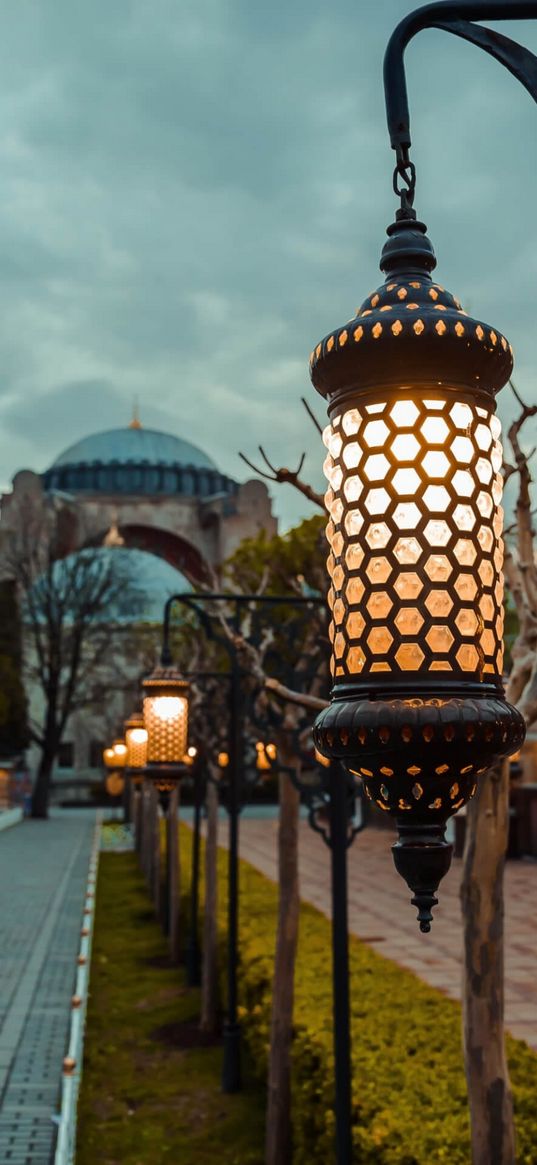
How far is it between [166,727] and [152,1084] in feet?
14.2

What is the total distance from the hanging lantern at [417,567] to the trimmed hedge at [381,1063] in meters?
4.37

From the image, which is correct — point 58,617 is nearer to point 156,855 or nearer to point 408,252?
point 156,855

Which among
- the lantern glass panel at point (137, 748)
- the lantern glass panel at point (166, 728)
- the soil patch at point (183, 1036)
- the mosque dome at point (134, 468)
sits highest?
the mosque dome at point (134, 468)

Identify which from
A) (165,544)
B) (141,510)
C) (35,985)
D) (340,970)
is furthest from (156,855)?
(165,544)

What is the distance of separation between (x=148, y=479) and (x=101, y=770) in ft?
76.5

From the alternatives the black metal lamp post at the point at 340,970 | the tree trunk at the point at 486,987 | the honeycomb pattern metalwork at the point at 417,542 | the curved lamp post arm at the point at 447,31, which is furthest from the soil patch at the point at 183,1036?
the curved lamp post arm at the point at 447,31

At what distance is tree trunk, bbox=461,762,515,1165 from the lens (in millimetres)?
4652

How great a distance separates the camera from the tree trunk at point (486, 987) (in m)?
4.65

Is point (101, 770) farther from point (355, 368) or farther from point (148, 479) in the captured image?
point (355, 368)

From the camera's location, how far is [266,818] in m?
42.9

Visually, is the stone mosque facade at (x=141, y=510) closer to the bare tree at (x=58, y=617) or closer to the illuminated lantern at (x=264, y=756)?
the bare tree at (x=58, y=617)

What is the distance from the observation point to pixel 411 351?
6.11ft

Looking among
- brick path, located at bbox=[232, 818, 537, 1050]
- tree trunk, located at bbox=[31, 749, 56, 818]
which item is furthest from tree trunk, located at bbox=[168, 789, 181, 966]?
tree trunk, located at bbox=[31, 749, 56, 818]

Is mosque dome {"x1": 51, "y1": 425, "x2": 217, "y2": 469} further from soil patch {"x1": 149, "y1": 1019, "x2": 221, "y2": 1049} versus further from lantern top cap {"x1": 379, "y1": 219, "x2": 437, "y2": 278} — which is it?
lantern top cap {"x1": 379, "y1": 219, "x2": 437, "y2": 278}
